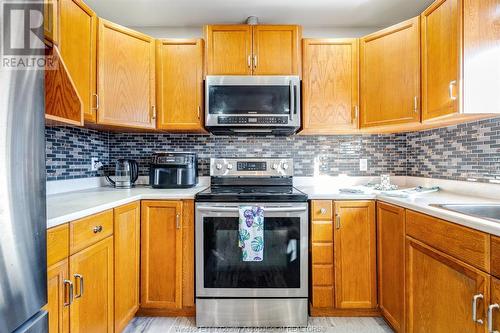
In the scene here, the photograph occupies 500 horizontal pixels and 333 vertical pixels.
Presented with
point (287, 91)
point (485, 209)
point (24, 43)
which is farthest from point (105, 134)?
point (485, 209)

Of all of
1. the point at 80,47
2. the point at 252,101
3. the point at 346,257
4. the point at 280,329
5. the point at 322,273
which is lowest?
the point at 280,329

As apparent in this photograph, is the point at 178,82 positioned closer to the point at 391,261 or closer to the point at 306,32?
the point at 306,32

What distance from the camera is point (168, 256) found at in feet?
6.00

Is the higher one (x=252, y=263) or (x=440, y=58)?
(x=440, y=58)

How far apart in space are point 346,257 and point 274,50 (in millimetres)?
1625

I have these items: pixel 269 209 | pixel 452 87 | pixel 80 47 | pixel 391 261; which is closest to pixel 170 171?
pixel 269 209

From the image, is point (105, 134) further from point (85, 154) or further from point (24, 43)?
point (24, 43)

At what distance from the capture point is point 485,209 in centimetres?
135

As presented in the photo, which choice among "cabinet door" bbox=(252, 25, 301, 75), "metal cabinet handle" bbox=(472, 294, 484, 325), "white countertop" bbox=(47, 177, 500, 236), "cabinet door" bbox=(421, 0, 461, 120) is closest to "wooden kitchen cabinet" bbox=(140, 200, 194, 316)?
"white countertop" bbox=(47, 177, 500, 236)

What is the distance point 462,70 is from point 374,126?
0.71m

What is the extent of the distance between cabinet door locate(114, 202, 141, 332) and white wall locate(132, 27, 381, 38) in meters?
1.60

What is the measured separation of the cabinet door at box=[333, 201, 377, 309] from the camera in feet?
6.00

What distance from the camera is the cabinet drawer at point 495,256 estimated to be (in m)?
0.90
